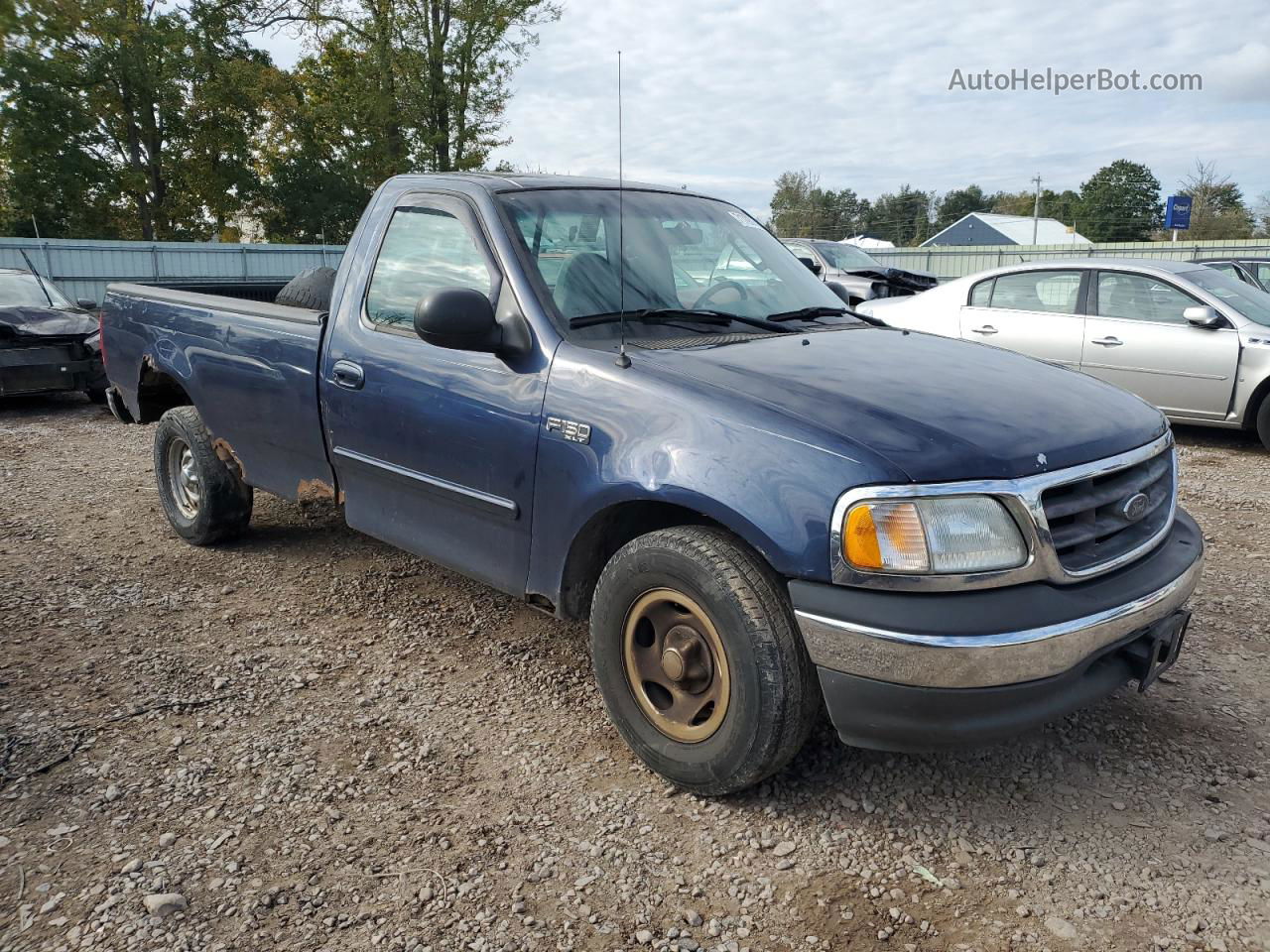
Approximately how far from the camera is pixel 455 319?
3.06 meters

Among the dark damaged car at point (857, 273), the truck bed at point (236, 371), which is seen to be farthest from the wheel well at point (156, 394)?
the dark damaged car at point (857, 273)

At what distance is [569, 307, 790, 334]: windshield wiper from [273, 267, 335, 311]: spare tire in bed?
199cm

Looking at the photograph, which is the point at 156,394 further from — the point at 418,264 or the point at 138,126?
the point at 138,126

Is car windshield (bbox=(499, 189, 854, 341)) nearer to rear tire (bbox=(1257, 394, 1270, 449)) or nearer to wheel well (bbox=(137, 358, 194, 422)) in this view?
wheel well (bbox=(137, 358, 194, 422))

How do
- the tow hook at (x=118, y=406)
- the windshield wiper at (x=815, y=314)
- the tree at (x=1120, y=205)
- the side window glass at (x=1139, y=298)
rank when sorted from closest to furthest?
the windshield wiper at (x=815, y=314) → the tow hook at (x=118, y=406) → the side window glass at (x=1139, y=298) → the tree at (x=1120, y=205)

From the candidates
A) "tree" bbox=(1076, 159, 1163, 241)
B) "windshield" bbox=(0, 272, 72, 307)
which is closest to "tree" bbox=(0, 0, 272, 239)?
"windshield" bbox=(0, 272, 72, 307)

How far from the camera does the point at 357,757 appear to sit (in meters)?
3.18

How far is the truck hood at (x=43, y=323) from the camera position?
9.79 meters

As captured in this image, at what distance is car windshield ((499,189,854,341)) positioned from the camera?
338 cm

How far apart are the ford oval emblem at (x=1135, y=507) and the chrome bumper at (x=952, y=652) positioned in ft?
1.26

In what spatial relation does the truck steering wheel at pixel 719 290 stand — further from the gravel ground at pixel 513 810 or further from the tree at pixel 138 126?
the tree at pixel 138 126

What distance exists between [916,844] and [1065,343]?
6705mm

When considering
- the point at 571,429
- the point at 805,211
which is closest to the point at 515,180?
the point at 571,429

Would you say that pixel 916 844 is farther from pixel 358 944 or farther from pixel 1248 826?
pixel 358 944
